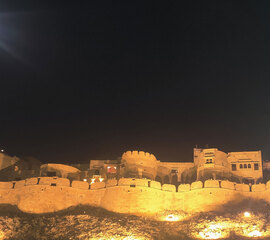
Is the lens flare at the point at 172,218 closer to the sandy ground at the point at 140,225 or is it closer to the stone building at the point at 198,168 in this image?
the sandy ground at the point at 140,225

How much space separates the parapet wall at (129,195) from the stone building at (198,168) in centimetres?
737

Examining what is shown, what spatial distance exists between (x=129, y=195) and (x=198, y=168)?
526 inches

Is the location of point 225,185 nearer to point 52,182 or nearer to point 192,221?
point 192,221

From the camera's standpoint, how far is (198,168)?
5569cm

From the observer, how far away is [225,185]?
153 ft

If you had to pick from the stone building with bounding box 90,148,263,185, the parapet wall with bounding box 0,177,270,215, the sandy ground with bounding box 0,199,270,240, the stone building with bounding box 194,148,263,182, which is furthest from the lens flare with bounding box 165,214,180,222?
the stone building with bounding box 194,148,263,182

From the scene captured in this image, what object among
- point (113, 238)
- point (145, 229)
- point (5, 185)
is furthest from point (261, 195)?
Answer: point (5, 185)

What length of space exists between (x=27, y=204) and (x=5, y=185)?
4450mm

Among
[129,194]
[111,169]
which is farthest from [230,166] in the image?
[111,169]

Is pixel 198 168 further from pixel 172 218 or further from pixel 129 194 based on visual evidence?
pixel 129 194

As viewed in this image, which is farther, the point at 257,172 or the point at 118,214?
the point at 257,172

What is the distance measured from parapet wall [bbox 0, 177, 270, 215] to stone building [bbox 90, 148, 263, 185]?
24.2 ft

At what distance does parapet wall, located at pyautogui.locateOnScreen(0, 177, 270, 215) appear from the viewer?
45688 millimetres

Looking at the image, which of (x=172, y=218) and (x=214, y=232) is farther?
(x=172, y=218)
